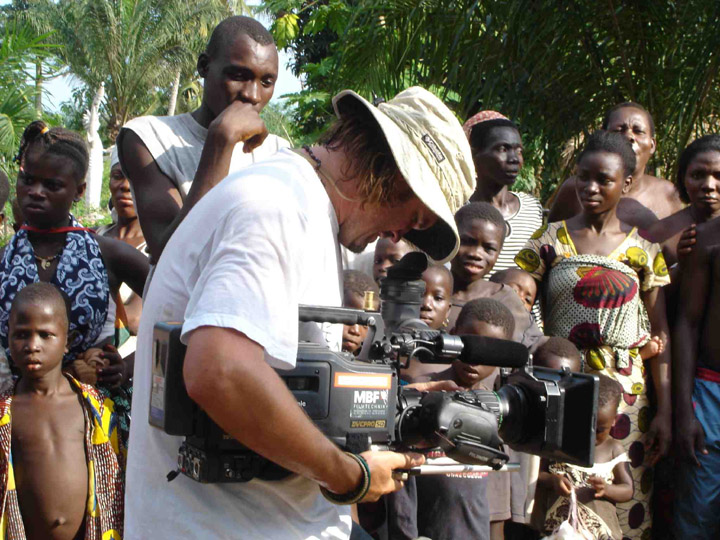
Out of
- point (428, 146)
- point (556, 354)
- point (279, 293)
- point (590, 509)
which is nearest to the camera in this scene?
point (279, 293)

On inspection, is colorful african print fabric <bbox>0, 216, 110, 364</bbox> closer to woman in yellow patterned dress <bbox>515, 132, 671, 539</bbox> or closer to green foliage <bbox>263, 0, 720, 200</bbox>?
woman in yellow patterned dress <bbox>515, 132, 671, 539</bbox>

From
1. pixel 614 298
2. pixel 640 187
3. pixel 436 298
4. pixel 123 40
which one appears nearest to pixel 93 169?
pixel 123 40

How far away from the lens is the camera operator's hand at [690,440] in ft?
13.8

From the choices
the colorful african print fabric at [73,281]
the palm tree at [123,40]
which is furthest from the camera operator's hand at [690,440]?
the palm tree at [123,40]

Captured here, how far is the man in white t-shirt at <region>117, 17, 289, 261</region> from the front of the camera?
2674 millimetres

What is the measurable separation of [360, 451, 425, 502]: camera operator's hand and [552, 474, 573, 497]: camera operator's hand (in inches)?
86.2

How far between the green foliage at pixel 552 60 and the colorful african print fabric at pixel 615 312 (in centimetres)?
191

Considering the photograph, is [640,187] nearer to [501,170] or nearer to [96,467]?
[501,170]

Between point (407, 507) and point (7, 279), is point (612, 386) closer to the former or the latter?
point (407, 507)

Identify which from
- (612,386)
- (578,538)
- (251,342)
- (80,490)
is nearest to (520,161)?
(612,386)

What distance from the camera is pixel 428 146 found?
195cm

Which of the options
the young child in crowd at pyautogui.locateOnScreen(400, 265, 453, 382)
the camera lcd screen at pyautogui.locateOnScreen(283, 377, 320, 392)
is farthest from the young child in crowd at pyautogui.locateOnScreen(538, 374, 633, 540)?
the camera lcd screen at pyautogui.locateOnScreen(283, 377, 320, 392)

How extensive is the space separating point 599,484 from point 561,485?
211 millimetres

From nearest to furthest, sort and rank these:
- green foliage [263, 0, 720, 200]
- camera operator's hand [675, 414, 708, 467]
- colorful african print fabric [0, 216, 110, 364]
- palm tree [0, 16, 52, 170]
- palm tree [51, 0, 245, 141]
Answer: colorful african print fabric [0, 216, 110, 364] < camera operator's hand [675, 414, 708, 467] < green foliage [263, 0, 720, 200] < palm tree [0, 16, 52, 170] < palm tree [51, 0, 245, 141]
